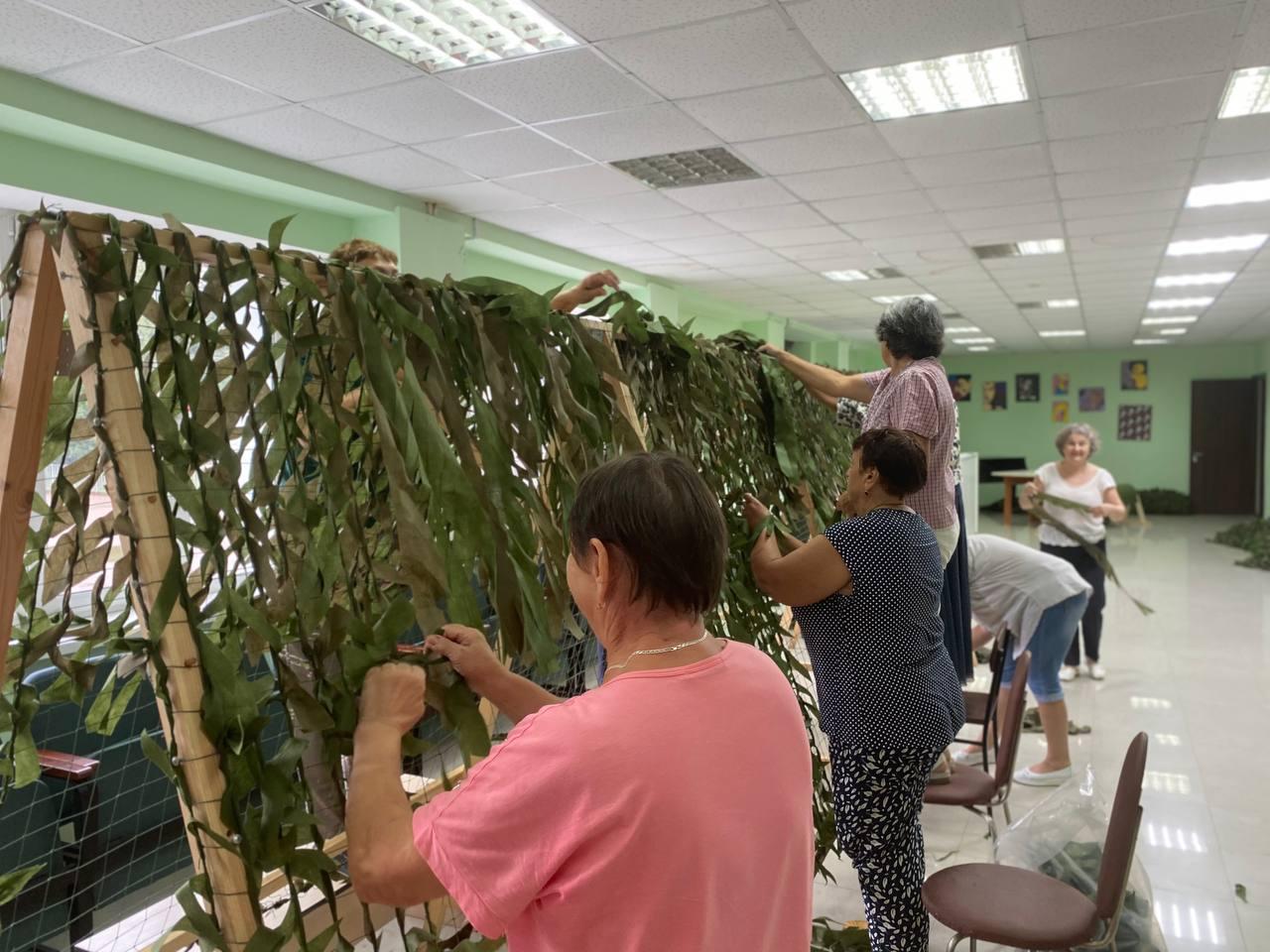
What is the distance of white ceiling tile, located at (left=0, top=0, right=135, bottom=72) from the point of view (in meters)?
3.11

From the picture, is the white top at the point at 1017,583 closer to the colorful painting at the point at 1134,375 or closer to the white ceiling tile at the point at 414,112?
the white ceiling tile at the point at 414,112

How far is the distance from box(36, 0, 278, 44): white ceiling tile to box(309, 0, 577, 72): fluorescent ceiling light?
0.26 metres

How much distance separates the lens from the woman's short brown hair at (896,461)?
206 cm

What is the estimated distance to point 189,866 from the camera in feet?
8.86

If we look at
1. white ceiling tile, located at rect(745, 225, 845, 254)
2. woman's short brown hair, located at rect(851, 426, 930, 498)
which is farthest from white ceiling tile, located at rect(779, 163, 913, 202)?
woman's short brown hair, located at rect(851, 426, 930, 498)

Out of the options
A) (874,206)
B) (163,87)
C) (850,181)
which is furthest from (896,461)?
(874,206)

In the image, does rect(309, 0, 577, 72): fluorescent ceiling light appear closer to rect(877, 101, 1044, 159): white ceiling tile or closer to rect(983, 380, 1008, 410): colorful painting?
rect(877, 101, 1044, 159): white ceiling tile

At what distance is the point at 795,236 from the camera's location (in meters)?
7.10

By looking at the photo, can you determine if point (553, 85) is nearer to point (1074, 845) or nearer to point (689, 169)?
point (689, 169)

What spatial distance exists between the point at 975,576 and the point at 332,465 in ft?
10.5

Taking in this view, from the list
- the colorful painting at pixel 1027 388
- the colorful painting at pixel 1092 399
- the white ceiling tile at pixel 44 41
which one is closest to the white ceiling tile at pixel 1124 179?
the white ceiling tile at pixel 44 41

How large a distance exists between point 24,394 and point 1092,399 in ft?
60.8

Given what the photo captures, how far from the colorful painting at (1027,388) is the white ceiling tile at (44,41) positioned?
1701cm

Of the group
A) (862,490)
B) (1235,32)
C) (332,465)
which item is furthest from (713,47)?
(332,465)
